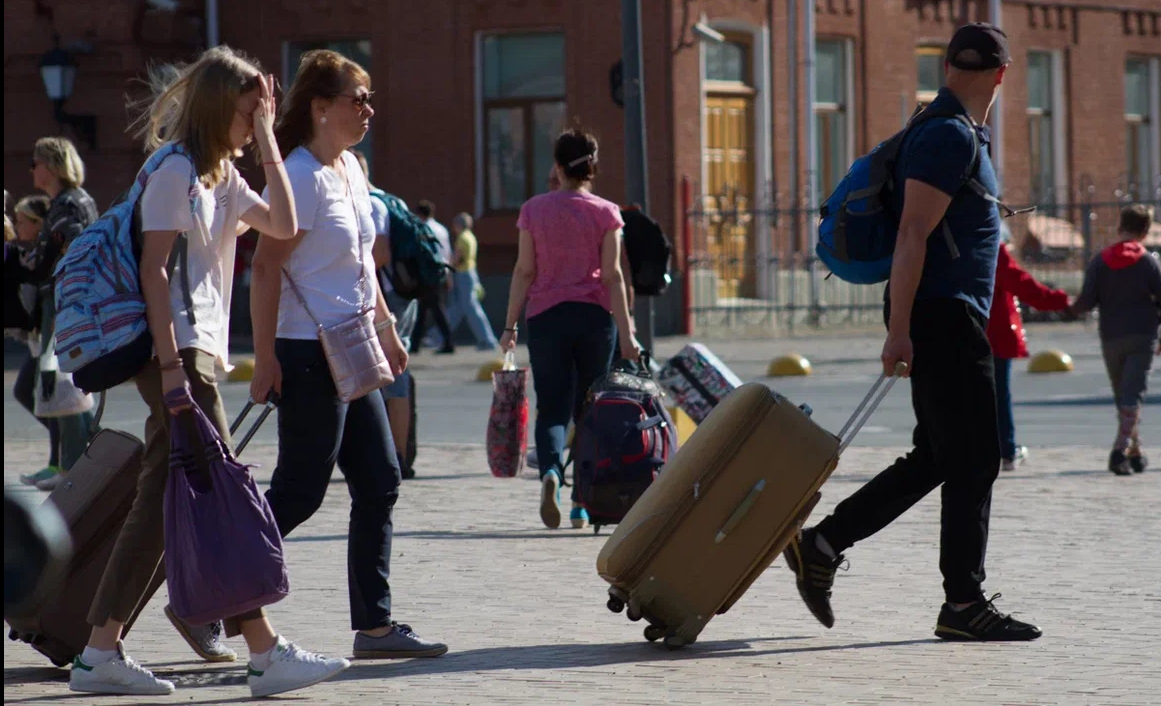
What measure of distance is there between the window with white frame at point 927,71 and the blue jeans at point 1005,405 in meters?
19.2

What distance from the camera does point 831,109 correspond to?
29234 millimetres

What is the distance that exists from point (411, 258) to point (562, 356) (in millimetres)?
1182

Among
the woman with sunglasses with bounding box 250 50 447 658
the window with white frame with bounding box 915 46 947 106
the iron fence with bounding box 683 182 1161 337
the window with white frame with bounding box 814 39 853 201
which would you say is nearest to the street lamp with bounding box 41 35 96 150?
the iron fence with bounding box 683 182 1161 337

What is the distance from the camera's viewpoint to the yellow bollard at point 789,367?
66.6ft

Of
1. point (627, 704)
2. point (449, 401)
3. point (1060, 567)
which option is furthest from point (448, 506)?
point (449, 401)

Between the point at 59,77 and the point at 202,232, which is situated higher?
the point at 59,77

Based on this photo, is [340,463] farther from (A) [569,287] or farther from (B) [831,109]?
(B) [831,109]

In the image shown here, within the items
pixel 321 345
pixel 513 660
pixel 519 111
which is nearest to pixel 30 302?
pixel 321 345

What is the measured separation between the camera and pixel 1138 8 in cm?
3359

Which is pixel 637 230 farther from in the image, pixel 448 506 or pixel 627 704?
pixel 627 704

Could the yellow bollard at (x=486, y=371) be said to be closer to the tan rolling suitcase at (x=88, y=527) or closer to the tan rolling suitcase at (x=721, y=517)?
the tan rolling suitcase at (x=721, y=517)

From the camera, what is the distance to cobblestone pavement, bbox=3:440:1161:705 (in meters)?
5.43

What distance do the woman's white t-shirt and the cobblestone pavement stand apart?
1.03 metres

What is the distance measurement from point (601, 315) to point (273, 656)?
12.6 ft
